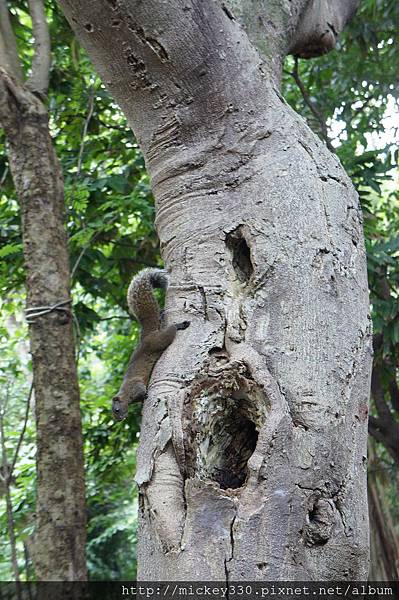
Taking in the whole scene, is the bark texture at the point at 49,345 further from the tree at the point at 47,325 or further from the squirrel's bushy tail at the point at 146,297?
the squirrel's bushy tail at the point at 146,297

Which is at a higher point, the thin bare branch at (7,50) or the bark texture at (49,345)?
the thin bare branch at (7,50)

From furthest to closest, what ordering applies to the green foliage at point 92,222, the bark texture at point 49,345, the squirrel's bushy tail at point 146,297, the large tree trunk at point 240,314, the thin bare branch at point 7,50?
the green foliage at point 92,222 → the thin bare branch at point 7,50 → the bark texture at point 49,345 → the squirrel's bushy tail at point 146,297 → the large tree trunk at point 240,314

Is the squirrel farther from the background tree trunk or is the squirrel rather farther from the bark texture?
the background tree trunk

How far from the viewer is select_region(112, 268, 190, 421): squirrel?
157 cm

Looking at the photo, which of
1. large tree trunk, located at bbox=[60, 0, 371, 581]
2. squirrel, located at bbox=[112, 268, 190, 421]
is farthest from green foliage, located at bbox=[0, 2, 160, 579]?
large tree trunk, located at bbox=[60, 0, 371, 581]

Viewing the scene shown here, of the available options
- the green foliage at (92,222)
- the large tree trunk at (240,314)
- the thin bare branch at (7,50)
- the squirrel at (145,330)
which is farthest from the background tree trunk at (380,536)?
the large tree trunk at (240,314)

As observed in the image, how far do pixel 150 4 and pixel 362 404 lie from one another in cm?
103

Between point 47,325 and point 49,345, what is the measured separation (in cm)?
8

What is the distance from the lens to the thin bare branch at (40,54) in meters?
2.65

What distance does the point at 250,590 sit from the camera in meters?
1.16

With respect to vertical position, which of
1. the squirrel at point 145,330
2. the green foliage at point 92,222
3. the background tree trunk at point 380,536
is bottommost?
the background tree trunk at point 380,536

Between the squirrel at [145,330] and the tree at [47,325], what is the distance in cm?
21

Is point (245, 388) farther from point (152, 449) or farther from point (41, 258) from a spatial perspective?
point (41, 258)

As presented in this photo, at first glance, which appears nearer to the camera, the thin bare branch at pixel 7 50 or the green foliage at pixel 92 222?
the thin bare branch at pixel 7 50
